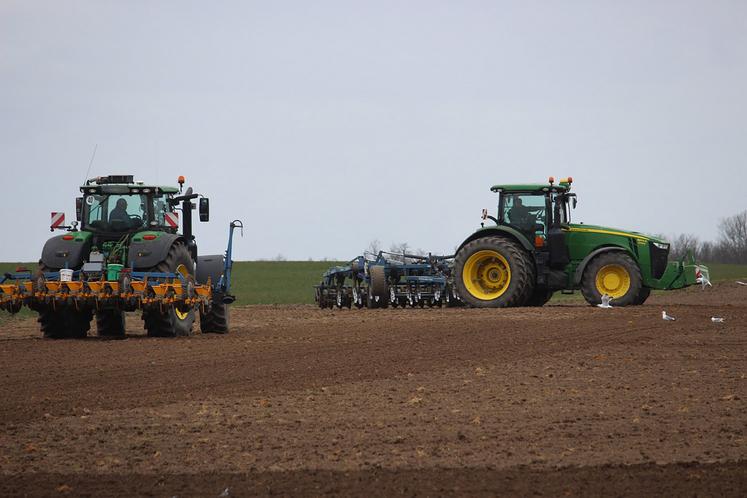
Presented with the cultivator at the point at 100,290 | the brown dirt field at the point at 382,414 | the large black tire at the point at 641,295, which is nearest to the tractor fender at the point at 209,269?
the brown dirt field at the point at 382,414

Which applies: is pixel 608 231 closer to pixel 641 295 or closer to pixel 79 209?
pixel 641 295

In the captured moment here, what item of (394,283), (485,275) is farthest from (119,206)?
(394,283)

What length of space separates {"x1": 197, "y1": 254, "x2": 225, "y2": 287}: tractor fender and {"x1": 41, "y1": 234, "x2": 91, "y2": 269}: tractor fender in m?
2.16

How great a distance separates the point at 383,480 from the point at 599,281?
16.8 metres

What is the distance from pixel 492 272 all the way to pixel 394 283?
307cm

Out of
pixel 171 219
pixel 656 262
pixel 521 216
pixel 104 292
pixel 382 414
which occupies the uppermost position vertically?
pixel 521 216

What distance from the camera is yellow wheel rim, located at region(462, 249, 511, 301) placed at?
25.4m

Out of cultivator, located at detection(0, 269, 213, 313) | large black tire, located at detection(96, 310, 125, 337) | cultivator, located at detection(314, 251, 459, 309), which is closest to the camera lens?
cultivator, located at detection(0, 269, 213, 313)

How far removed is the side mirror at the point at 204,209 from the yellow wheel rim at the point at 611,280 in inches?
345

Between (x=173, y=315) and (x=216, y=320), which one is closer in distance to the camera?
(x=173, y=315)

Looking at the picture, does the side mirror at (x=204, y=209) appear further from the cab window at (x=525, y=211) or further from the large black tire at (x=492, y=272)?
the cab window at (x=525, y=211)

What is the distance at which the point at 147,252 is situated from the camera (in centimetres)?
1844

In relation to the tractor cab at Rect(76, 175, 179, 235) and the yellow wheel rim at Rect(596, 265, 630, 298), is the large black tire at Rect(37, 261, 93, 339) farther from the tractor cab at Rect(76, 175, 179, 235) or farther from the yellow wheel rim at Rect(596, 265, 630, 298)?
the yellow wheel rim at Rect(596, 265, 630, 298)

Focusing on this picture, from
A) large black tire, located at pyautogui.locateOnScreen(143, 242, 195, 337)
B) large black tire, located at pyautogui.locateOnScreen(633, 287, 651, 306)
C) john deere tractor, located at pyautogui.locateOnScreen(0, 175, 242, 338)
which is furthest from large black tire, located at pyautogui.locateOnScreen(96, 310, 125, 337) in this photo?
large black tire, located at pyautogui.locateOnScreen(633, 287, 651, 306)
